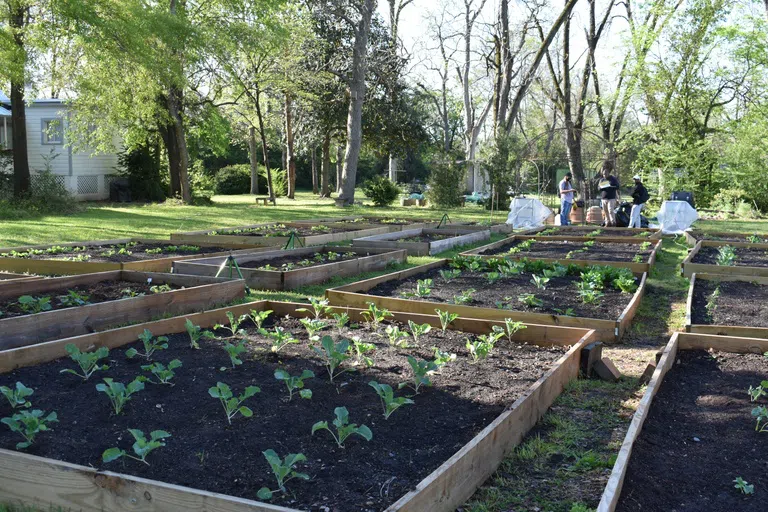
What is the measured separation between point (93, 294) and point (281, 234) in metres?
5.90

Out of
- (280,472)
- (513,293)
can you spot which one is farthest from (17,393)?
(513,293)

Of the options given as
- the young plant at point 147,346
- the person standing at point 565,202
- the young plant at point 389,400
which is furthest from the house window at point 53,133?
the young plant at point 389,400

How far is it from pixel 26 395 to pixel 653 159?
23.9 metres

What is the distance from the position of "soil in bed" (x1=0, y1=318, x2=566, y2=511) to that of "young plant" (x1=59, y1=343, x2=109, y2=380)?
2.4 inches

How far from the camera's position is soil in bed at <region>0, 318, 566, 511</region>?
9.54ft

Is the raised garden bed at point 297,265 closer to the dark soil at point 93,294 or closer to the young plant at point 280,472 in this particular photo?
the dark soil at point 93,294

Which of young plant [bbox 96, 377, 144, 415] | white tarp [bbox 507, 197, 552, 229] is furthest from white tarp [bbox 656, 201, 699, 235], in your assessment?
young plant [bbox 96, 377, 144, 415]

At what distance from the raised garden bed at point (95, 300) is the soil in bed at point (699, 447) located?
13.8 feet

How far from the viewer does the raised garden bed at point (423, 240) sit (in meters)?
11.0

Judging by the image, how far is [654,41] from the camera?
82.2 ft

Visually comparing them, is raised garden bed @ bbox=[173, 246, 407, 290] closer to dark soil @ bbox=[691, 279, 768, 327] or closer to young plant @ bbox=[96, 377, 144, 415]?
dark soil @ bbox=[691, 279, 768, 327]

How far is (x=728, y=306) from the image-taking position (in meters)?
6.71

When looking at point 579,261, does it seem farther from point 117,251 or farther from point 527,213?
point 527,213

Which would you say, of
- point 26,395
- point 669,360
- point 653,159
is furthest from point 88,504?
point 653,159
